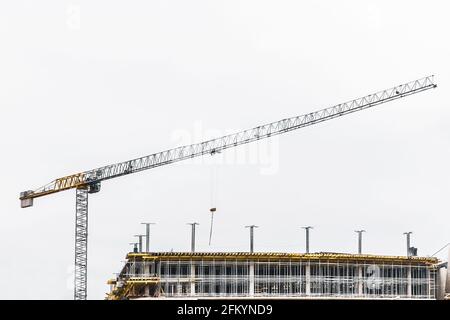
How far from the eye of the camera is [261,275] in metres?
148

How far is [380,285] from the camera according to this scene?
154m

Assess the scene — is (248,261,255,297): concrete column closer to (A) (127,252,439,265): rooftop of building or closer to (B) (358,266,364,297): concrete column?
(A) (127,252,439,265): rooftop of building

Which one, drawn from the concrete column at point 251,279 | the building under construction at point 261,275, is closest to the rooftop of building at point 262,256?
the building under construction at point 261,275

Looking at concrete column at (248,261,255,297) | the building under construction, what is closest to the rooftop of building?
the building under construction

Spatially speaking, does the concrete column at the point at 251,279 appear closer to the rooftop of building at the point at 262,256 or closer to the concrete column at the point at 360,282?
the rooftop of building at the point at 262,256

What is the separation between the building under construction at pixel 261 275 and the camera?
144500mm

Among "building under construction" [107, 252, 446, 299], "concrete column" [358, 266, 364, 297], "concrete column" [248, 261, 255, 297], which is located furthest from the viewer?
"concrete column" [358, 266, 364, 297]

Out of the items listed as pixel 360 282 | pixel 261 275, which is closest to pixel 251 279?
pixel 261 275

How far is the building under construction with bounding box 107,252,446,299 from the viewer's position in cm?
14450

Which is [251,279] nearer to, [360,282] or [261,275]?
[261,275]

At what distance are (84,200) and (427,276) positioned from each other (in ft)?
240
